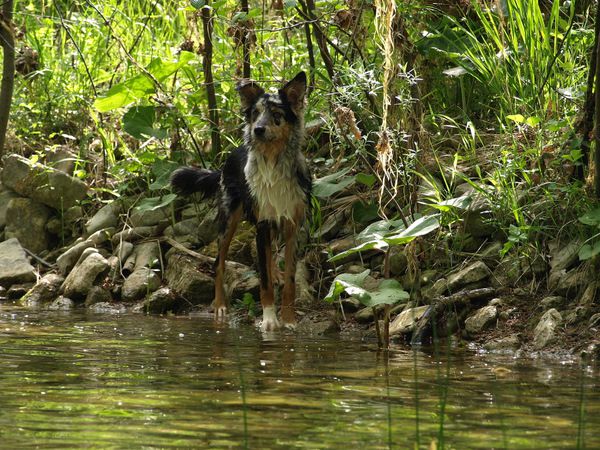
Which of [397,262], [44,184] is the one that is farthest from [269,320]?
[44,184]

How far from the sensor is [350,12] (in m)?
7.09

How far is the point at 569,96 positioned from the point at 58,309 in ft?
13.7

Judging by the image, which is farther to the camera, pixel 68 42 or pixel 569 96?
pixel 68 42

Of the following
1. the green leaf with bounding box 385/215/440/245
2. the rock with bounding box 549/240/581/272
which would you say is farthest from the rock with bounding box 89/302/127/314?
the rock with bounding box 549/240/581/272

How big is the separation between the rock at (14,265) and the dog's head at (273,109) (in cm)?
262

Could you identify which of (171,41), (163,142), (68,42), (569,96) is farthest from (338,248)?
(68,42)

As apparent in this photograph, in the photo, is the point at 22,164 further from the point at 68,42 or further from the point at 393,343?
the point at 393,343

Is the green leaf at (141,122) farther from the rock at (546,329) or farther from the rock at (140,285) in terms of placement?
the rock at (546,329)

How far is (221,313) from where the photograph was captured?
7.47 meters

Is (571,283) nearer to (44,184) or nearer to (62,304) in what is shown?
(62,304)

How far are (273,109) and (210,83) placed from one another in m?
1.39

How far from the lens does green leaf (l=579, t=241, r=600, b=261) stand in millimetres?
5367

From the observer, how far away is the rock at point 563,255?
19.3 ft

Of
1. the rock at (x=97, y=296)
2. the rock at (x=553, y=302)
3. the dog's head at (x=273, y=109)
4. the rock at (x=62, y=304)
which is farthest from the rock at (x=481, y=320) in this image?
the rock at (x=62, y=304)
